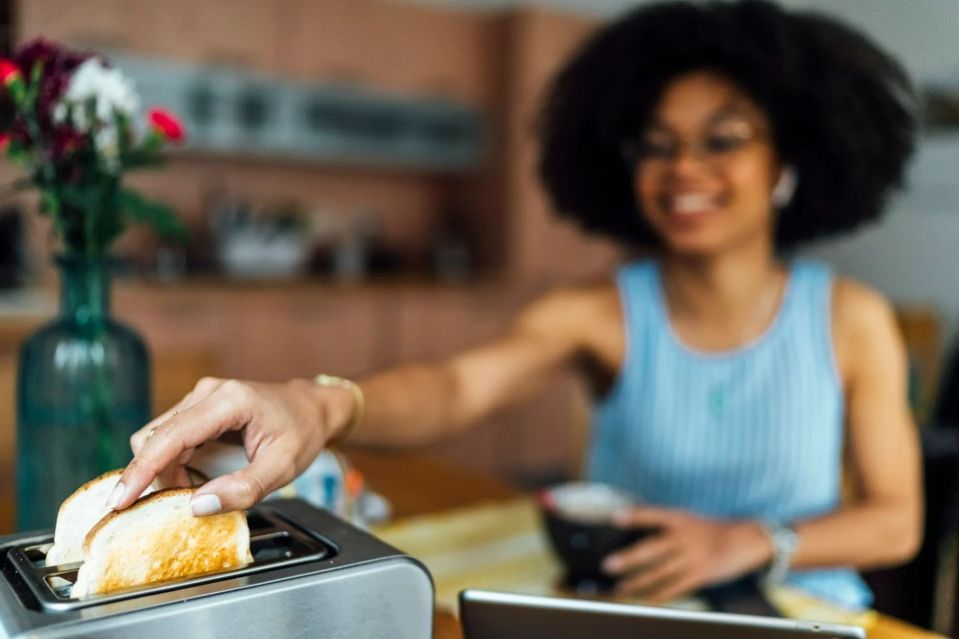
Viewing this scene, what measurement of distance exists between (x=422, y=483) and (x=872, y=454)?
0.62 meters

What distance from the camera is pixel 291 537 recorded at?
527 mm

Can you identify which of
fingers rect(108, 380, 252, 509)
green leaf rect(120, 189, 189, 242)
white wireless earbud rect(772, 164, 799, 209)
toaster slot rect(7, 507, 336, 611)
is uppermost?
white wireless earbud rect(772, 164, 799, 209)

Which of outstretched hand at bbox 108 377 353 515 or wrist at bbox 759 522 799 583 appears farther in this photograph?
wrist at bbox 759 522 799 583

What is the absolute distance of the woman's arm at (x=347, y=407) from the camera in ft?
1.62

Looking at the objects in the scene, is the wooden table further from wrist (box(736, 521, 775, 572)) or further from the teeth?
the teeth

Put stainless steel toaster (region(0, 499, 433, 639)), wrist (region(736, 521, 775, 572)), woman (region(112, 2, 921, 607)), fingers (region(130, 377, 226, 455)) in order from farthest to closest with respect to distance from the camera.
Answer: woman (region(112, 2, 921, 607))
wrist (region(736, 521, 775, 572))
fingers (region(130, 377, 226, 455))
stainless steel toaster (region(0, 499, 433, 639))

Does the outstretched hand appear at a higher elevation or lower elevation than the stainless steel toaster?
higher

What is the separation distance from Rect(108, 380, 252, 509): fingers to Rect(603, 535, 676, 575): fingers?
0.40 meters

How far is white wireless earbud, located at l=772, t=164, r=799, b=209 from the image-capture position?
1.28 metres

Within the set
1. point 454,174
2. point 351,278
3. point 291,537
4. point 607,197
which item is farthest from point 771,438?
point 454,174

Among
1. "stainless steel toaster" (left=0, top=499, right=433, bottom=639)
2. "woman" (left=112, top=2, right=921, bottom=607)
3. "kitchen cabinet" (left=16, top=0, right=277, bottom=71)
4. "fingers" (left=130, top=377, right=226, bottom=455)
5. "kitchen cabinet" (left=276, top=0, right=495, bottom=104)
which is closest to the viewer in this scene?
"stainless steel toaster" (left=0, top=499, right=433, bottom=639)

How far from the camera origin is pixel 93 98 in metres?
0.73

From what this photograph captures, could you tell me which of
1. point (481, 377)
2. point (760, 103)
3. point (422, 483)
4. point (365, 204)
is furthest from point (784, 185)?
point (365, 204)

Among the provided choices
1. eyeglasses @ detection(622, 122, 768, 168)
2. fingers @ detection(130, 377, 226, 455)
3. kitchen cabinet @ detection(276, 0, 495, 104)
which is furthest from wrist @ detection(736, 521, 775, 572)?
kitchen cabinet @ detection(276, 0, 495, 104)
